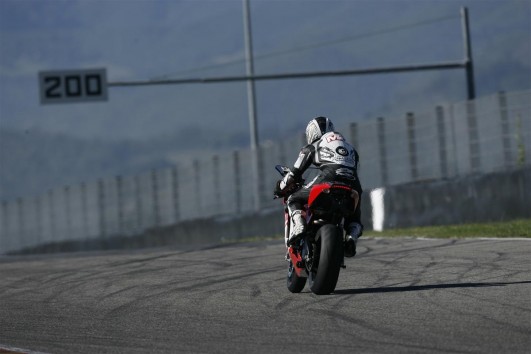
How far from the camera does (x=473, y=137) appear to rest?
27.0 meters

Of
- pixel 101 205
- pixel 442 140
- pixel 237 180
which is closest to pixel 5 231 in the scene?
pixel 101 205

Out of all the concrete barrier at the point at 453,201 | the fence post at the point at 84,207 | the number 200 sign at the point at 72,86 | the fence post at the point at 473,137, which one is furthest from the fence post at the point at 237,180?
the fence post at the point at 473,137

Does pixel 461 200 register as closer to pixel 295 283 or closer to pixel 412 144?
pixel 412 144

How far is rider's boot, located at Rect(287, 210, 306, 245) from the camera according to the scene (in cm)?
1247

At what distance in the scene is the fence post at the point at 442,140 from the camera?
1080 inches

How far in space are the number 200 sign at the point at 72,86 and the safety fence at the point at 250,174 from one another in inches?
120

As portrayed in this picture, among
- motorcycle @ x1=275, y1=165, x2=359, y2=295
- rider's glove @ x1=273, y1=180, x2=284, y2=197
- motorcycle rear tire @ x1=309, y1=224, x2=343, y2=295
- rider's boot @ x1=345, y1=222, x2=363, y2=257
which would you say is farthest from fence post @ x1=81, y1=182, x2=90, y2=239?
motorcycle rear tire @ x1=309, y1=224, x2=343, y2=295

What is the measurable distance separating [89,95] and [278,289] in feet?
79.3

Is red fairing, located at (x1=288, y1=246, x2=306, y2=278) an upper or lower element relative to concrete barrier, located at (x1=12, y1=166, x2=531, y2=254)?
lower

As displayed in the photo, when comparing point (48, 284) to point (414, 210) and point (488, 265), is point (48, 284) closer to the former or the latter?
point (488, 265)

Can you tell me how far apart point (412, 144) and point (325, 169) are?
1581cm

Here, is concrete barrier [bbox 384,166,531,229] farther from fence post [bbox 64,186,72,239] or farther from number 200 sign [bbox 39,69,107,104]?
fence post [bbox 64,186,72,239]

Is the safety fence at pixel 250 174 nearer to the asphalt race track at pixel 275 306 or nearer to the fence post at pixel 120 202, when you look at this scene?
the fence post at pixel 120 202

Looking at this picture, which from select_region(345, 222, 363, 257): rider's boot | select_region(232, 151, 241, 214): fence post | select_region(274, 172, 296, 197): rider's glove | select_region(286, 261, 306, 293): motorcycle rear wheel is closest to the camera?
select_region(345, 222, 363, 257): rider's boot
